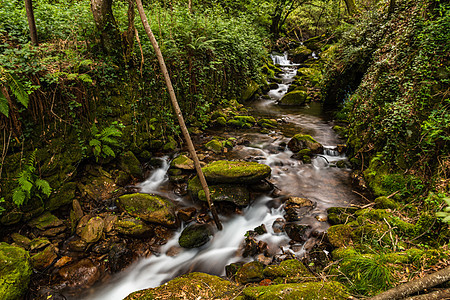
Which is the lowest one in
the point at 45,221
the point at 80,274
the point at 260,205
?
the point at 80,274

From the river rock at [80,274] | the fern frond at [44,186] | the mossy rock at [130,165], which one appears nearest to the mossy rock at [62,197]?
the fern frond at [44,186]

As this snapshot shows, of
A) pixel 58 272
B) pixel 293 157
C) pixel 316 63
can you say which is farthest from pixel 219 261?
pixel 316 63

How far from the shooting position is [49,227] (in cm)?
500

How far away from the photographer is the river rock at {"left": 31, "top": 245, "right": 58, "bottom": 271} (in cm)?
438

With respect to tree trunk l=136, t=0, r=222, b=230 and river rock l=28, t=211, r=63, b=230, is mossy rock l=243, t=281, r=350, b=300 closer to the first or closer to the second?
tree trunk l=136, t=0, r=222, b=230

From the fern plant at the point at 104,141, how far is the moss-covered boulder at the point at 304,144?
5972 millimetres

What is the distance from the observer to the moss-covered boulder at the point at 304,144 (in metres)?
8.45

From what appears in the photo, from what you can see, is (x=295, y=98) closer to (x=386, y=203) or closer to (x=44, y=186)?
(x=386, y=203)

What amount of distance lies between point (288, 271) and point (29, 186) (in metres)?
5.23

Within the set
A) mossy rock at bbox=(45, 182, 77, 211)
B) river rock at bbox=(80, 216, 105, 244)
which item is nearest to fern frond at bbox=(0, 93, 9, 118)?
mossy rock at bbox=(45, 182, 77, 211)

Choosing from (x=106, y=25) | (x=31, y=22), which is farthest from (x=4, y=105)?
(x=106, y=25)

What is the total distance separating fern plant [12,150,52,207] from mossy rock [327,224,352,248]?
5.83m

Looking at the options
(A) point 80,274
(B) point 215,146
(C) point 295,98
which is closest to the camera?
(A) point 80,274

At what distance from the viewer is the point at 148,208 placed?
5500 millimetres
